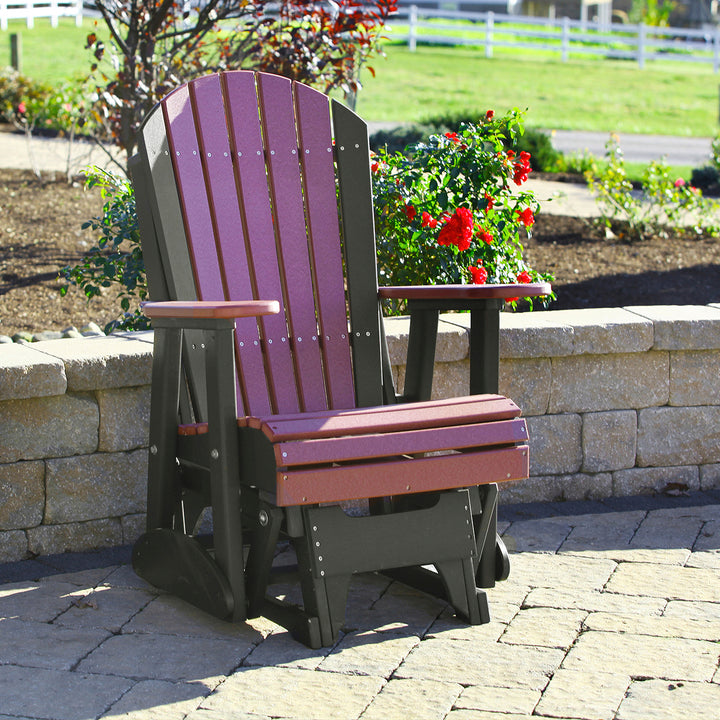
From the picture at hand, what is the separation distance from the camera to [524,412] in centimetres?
357

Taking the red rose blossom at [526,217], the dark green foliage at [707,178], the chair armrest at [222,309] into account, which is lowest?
the dark green foliage at [707,178]

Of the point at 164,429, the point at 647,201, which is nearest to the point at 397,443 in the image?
the point at 164,429

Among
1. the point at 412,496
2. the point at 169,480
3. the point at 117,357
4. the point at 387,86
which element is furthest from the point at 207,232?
the point at 387,86

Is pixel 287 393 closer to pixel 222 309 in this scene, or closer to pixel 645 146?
pixel 222 309

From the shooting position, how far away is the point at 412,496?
3.04m

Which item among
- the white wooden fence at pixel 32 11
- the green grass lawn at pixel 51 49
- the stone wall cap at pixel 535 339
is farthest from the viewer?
the white wooden fence at pixel 32 11

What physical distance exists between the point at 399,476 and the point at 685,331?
145 cm

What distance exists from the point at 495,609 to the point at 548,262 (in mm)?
3068

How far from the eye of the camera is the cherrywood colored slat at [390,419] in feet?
8.20

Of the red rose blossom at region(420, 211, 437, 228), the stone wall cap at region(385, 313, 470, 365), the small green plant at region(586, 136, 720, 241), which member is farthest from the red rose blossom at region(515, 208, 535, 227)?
the small green plant at region(586, 136, 720, 241)

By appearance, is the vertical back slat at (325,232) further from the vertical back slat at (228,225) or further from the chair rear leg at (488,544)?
the chair rear leg at (488,544)

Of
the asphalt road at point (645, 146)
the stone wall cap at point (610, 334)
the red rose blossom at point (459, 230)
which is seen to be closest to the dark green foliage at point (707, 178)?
the asphalt road at point (645, 146)

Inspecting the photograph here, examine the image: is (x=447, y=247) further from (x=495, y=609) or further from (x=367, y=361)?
(x=495, y=609)

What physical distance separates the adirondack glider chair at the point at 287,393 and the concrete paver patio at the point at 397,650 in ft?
0.30
